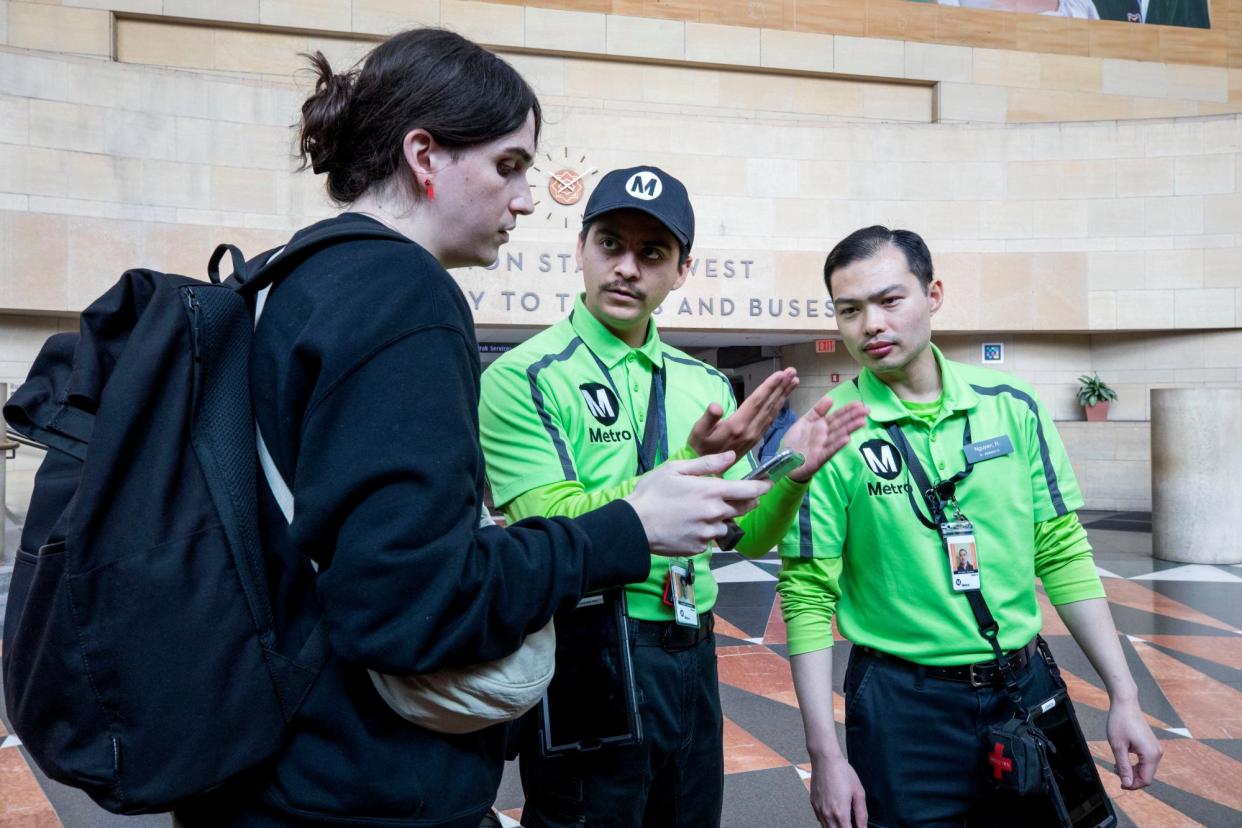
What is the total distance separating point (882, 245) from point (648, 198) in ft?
1.98

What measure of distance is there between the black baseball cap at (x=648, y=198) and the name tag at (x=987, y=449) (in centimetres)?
80

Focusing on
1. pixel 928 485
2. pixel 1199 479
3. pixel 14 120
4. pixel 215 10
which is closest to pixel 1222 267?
pixel 1199 479

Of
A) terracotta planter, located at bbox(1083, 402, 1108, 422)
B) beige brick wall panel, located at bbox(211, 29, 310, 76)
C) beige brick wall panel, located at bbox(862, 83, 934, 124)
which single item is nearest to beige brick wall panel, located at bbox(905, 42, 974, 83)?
beige brick wall panel, located at bbox(862, 83, 934, 124)

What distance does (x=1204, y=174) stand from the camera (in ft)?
50.0

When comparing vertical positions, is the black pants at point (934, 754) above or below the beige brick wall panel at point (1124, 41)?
below

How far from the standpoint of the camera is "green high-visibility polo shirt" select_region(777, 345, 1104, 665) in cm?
199

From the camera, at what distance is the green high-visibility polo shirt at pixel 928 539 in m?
1.99

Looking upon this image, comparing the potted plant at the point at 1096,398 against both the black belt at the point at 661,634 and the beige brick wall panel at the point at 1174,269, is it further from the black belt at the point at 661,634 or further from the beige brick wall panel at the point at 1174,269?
Result: the black belt at the point at 661,634

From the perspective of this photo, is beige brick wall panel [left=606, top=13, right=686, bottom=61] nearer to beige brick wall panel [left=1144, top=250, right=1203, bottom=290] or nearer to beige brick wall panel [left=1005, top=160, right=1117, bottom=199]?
beige brick wall panel [left=1005, top=160, right=1117, bottom=199]

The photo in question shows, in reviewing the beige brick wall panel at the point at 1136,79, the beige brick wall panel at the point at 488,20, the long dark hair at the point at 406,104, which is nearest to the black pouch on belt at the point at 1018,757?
the long dark hair at the point at 406,104

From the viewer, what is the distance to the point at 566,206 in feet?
48.2

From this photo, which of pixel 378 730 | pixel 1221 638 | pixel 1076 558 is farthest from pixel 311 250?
pixel 1221 638

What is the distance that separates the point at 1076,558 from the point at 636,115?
13919 millimetres

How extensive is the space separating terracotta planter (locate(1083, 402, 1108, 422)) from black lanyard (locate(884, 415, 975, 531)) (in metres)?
15.3
